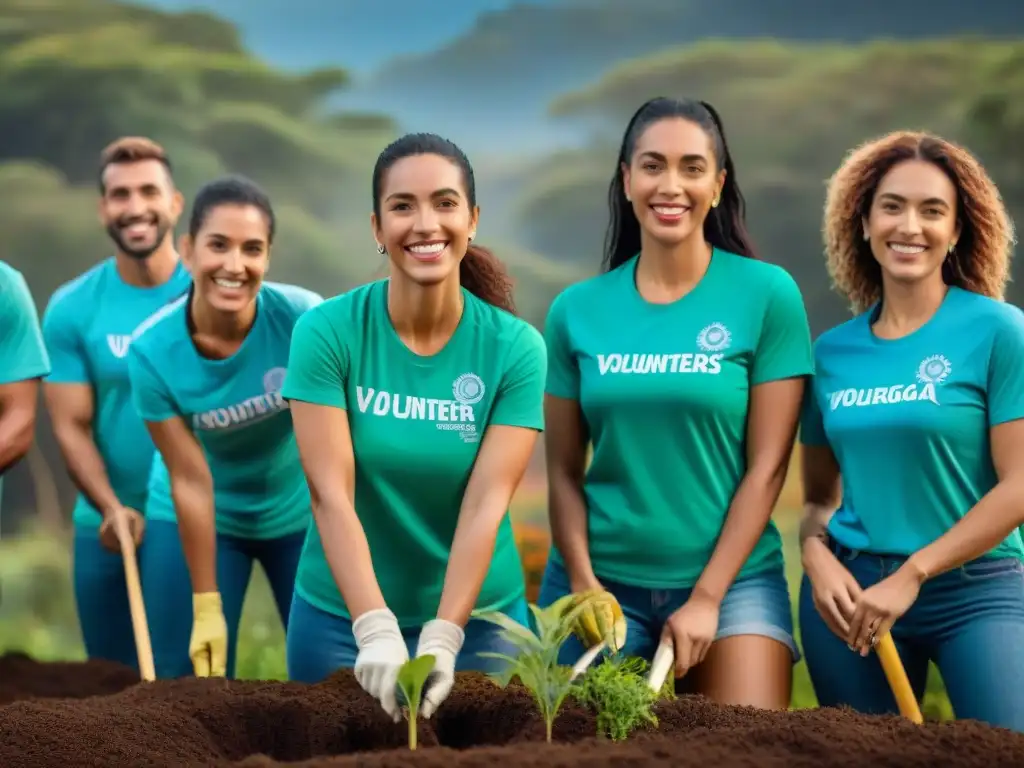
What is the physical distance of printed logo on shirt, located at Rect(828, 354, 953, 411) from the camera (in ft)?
9.43

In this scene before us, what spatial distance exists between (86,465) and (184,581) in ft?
1.87

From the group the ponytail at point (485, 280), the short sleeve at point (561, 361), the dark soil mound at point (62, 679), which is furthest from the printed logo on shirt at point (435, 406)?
the dark soil mound at point (62, 679)

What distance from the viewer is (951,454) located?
2.86 meters

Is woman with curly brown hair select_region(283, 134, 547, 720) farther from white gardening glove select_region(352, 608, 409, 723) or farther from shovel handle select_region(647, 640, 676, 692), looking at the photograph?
shovel handle select_region(647, 640, 676, 692)

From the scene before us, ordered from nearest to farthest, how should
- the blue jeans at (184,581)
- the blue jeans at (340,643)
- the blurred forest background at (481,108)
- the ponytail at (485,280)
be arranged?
the blue jeans at (340,643)
the ponytail at (485,280)
the blue jeans at (184,581)
the blurred forest background at (481,108)

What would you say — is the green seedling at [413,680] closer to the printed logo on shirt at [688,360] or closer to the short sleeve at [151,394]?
the printed logo on shirt at [688,360]

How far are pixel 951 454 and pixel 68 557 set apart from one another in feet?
23.7

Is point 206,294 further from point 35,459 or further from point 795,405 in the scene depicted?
point 35,459

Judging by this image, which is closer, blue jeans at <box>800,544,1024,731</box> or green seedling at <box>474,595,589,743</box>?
green seedling at <box>474,595,589,743</box>

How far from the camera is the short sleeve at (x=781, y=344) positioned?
303 cm

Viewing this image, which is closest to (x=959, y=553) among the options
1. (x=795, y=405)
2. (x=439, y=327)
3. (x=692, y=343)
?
(x=795, y=405)

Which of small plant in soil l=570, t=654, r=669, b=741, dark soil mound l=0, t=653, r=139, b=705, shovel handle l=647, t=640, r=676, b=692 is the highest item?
shovel handle l=647, t=640, r=676, b=692

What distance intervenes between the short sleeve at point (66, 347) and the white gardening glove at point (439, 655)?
2017mm

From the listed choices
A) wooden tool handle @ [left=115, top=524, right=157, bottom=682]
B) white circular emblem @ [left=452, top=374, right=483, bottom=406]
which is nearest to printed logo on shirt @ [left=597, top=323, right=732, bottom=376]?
white circular emblem @ [left=452, top=374, right=483, bottom=406]
